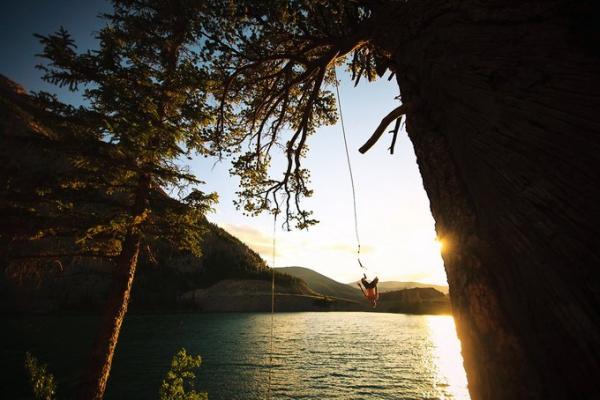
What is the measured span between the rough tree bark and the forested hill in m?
0.67

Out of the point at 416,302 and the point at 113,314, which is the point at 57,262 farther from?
the point at 416,302

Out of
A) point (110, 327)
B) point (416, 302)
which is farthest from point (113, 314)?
point (416, 302)

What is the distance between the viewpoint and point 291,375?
25.9 m

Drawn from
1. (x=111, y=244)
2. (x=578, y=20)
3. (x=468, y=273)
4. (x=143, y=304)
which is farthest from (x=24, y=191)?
(x=143, y=304)

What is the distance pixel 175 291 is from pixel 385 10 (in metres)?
90.7

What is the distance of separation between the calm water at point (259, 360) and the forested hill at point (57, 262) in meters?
8.06

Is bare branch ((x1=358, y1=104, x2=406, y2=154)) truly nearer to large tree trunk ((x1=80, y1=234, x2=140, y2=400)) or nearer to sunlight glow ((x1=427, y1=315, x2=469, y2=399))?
large tree trunk ((x1=80, y1=234, x2=140, y2=400))

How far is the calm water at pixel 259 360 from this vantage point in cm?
2188

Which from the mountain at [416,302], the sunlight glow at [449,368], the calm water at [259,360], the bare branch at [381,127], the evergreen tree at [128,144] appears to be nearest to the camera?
the bare branch at [381,127]

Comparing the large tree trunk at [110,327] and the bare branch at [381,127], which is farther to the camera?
the large tree trunk at [110,327]

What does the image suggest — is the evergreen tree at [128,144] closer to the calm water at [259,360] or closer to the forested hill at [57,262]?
the forested hill at [57,262]

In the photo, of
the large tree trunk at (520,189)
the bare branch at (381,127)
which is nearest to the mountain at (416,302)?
the bare branch at (381,127)

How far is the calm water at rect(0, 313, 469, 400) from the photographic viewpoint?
2188 cm

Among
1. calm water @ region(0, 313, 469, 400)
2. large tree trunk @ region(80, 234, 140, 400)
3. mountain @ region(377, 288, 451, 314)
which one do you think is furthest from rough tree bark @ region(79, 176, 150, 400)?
mountain @ region(377, 288, 451, 314)
